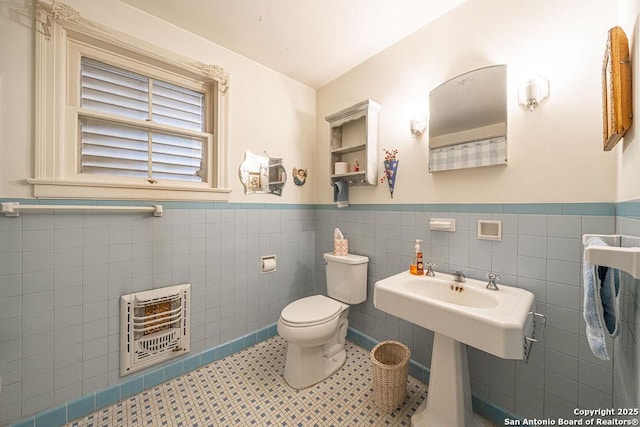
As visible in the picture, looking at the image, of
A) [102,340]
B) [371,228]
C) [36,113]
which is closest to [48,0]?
[36,113]

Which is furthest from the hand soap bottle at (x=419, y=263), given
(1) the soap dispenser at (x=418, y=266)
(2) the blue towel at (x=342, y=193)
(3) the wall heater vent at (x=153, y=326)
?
(3) the wall heater vent at (x=153, y=326)

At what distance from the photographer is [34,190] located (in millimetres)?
1247

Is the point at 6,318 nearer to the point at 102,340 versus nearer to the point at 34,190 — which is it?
the point at 102,340

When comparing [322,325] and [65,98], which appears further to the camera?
[322,325]

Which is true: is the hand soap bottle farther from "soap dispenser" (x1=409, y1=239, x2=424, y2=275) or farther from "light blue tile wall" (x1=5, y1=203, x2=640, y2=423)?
"light blue tile wall" (x1=5, y1=203, x2=640, y2=423)

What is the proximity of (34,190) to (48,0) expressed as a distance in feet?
3.27

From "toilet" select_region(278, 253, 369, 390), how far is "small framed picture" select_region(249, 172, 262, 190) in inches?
33.4

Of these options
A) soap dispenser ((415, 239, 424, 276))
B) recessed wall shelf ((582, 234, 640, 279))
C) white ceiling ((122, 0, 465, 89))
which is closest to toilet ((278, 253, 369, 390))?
soap dispenser ((415, 239, 424, 276))

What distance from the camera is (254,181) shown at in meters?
2.07

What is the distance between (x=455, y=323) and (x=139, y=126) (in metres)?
2.13

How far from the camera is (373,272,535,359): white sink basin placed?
87 cm

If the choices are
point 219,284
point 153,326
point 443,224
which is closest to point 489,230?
point 443,224

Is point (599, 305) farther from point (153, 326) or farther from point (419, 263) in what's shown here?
point (153, 326)

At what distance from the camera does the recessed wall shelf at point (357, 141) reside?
6.13 ft
